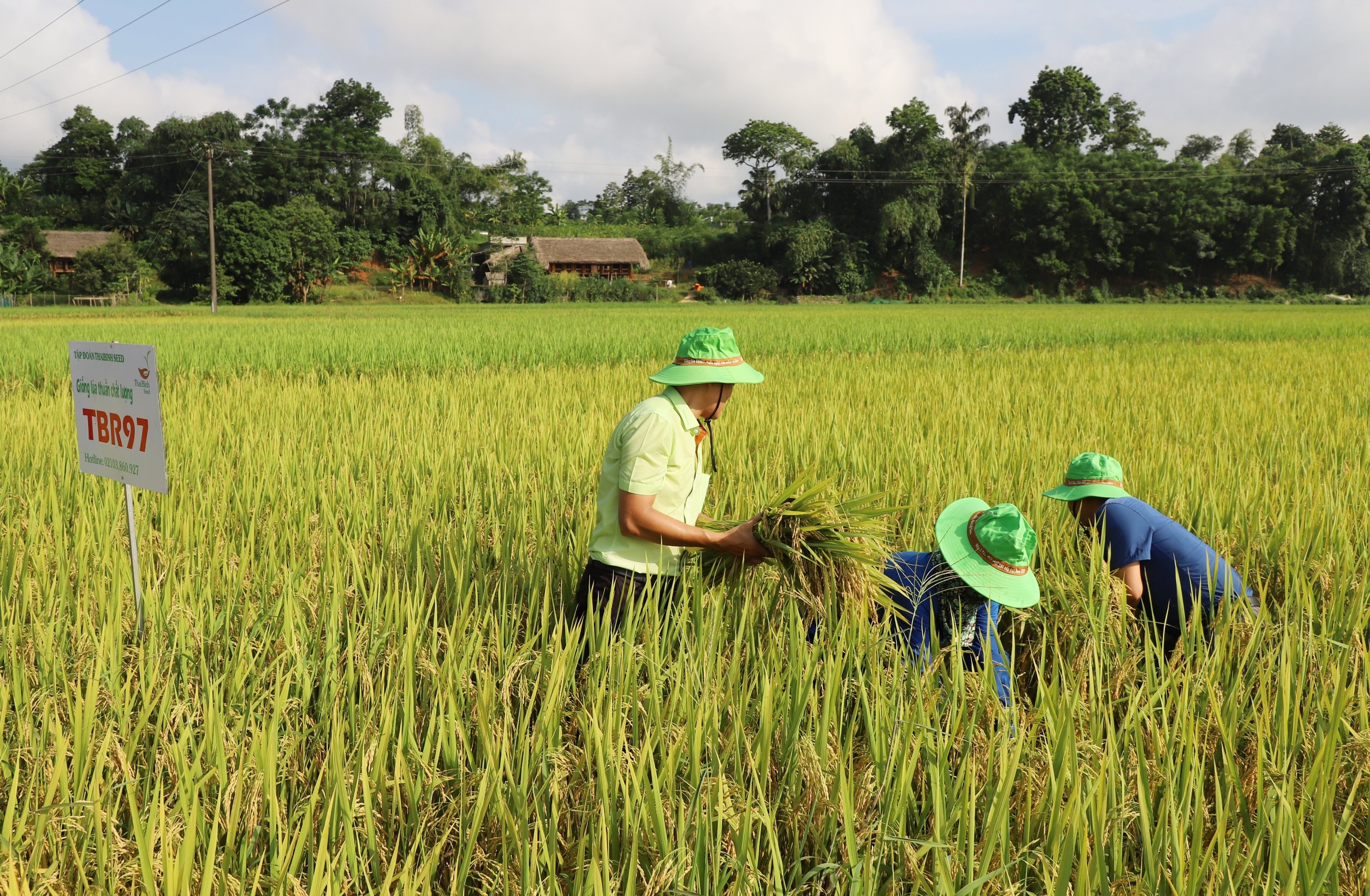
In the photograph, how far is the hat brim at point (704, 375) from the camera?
6.82 feet

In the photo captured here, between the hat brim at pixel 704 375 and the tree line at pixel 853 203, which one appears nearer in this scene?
the hat brim at pixel 704 375

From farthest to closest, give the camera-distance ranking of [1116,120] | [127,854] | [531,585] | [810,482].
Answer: [1116,120], [531,585], [810,482], [127,854]

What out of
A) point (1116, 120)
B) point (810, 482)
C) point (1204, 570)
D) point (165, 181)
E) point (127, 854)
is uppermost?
point (1116, 120)

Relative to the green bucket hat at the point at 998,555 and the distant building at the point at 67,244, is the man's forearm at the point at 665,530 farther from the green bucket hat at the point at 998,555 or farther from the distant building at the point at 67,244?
the distant building at the point at 67,244

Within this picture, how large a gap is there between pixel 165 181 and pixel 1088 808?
48.4m

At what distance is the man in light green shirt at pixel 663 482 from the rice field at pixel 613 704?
0.13 metres

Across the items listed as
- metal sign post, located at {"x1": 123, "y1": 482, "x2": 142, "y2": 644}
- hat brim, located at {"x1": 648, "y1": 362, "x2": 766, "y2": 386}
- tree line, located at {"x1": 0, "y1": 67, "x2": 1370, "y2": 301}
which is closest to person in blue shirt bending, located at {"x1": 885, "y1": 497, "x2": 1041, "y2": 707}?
hat brim, located at {"x1": 648, "y1": 362, "x2": 766, "y2": 386}

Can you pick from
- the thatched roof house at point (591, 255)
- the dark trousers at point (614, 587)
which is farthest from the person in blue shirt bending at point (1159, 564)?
the thatched roof house at point (591, 255)

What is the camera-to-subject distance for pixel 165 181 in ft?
135

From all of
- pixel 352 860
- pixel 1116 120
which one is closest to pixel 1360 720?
pixel 352 860

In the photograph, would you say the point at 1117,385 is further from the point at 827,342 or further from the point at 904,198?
the point at 904,198

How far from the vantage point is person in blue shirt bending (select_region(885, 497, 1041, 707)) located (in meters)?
2.04

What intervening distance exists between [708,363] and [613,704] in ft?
2.77

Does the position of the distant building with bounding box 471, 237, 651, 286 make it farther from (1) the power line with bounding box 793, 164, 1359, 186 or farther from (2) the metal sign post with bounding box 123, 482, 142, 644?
(2) the metal sign post with bounding box 123, 482, 142, 644
